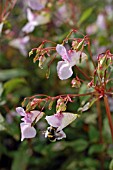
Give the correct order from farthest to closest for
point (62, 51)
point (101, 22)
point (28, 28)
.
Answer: point (101, 22) < point (28, 28) < point (62, 51)

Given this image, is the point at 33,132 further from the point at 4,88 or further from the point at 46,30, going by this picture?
the point at 46,30

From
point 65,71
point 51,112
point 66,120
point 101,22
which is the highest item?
point 101,22

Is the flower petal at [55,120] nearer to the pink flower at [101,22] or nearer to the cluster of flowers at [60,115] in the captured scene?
the cluster of flowers at [60,115]

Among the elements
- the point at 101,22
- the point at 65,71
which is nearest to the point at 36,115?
the point at 65,71

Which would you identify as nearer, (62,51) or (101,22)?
(62,51)

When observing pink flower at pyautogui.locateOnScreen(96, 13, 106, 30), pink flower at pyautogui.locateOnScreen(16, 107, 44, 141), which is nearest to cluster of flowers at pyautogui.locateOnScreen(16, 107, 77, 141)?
pink flower at pyautogui.locateOnScreen(16, 107, 44, 141)

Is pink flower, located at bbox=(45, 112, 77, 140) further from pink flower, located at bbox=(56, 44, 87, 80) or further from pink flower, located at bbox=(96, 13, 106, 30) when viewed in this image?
pink flower, located at bbox=(96, 13, 106, 30)

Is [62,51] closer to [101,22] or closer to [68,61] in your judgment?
[68,61]
